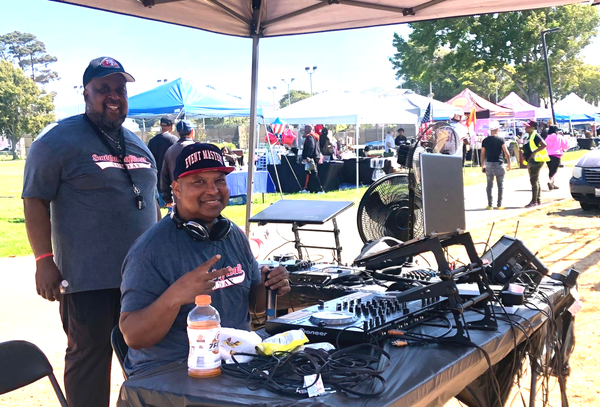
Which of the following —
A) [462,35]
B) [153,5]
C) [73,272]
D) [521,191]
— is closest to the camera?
[73,272]

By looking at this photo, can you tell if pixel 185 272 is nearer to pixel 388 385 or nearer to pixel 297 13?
pixel 388 385

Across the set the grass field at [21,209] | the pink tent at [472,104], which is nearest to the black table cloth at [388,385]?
the grass field at [21,209]

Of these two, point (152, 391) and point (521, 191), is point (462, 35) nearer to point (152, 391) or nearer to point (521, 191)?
point (521, 191)

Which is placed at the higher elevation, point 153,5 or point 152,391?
point 153,5

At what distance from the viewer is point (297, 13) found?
16.2ft

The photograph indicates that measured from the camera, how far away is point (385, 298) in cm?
267

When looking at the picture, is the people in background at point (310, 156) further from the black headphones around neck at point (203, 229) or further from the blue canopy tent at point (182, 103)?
the black headphones around neck at point (203, 229)

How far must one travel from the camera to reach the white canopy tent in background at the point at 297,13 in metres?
4.61

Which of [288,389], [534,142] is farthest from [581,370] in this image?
[534,142]

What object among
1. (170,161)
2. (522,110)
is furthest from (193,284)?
(522,110)

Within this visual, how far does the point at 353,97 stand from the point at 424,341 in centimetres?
1515

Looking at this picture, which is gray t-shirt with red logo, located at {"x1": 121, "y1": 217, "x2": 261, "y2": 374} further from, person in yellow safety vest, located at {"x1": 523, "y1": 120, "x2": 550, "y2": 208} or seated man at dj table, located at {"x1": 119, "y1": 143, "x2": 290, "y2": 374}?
person in yellow safety vest, located at {"x1": 523, "y1": 120, "x2": 550, "y2": 208}

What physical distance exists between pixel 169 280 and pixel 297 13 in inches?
129

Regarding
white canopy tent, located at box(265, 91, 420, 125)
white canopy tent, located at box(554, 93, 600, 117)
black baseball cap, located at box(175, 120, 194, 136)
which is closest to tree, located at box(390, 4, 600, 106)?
white canopy tent, located at box(554, 93, 600, 117)
